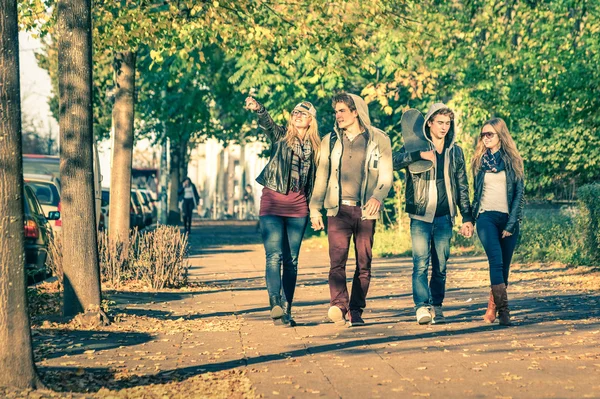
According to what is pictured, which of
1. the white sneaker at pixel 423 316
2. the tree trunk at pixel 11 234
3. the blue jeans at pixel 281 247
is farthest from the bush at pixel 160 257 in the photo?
the tree trunk at pixel 11 234

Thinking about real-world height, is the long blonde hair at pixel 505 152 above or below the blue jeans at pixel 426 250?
above

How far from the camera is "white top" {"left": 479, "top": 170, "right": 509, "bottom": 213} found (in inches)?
417

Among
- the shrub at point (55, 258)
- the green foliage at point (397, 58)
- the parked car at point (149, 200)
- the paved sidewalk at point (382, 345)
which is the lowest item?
the parked car at point (149, 200)

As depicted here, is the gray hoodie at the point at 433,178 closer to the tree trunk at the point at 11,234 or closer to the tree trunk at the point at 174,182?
the tree trunk at the point at 11,234

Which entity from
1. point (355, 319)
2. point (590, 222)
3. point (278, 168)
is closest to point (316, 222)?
point (278, 168)

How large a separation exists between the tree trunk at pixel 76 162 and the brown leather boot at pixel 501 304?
3542 mm

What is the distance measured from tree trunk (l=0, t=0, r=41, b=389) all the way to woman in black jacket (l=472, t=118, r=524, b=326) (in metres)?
4.73

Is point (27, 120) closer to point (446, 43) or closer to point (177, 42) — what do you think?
point (446, 43)

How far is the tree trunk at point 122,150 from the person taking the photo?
55.8 feet

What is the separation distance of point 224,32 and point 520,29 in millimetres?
14061

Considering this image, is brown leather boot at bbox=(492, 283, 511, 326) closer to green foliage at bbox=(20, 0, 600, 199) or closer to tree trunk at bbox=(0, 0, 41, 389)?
tree trunk at bbox=(0, 0, 41, 389)

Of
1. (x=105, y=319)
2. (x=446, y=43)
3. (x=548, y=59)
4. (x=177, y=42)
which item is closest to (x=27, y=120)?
(x=446, y=43)

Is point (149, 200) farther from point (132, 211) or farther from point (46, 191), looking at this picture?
point (46, 191)

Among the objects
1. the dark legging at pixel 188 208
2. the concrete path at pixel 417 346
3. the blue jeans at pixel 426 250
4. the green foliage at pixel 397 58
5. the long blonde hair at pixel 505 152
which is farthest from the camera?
the dark legging at pixel 188 208
